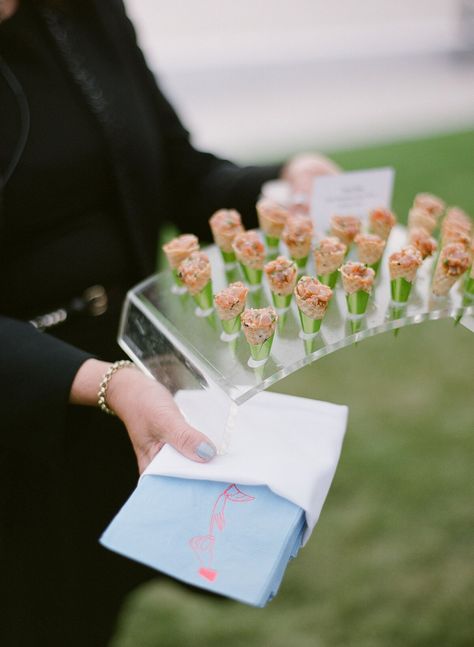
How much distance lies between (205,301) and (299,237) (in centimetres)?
22

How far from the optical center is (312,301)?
1.00m

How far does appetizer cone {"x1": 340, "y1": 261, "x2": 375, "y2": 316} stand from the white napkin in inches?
7.6

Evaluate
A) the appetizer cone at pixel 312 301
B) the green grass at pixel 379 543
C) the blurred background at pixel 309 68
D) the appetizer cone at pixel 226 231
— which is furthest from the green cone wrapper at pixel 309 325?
the blurred background at pixel 309 68

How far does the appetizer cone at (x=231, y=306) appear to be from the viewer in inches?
40.4

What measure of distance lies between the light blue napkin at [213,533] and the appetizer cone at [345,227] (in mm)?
567

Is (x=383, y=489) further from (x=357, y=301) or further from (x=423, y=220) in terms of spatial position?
(x=357, y=301)

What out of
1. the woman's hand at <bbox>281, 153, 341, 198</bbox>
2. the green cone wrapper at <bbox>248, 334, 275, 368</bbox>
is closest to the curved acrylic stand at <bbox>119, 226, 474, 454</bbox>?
the green cone wrapper at <bbox>248, 334, 275, 368</bbox>

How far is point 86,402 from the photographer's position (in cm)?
106

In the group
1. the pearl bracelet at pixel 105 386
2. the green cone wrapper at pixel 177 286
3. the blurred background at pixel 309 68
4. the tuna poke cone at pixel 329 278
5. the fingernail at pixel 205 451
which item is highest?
the tuna poke cone at pixel 329 278

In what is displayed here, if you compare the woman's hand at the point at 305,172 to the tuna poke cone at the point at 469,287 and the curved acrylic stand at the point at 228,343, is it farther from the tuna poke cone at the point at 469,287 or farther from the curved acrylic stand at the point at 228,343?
the tuna poke cone at the point at 469,287

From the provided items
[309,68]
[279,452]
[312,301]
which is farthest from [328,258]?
[309,68]

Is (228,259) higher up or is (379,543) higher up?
(228,259)

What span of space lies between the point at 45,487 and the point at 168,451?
1.57 ft

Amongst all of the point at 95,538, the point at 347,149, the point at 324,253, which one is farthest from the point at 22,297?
the point at 347,149
